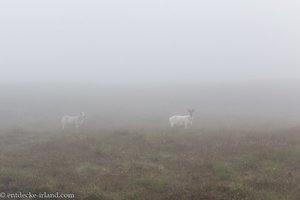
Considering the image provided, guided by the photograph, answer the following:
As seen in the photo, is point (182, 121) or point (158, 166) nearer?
point (158, 166)

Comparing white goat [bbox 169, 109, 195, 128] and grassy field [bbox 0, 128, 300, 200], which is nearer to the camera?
grassy field [bbox 0, 128, 300, 200]

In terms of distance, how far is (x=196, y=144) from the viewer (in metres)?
24.0

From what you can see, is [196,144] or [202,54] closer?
[196,144]

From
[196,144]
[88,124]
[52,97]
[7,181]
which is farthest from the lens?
[52,97]

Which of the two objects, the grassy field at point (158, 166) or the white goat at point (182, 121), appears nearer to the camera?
the grassy field at point (158, 166)

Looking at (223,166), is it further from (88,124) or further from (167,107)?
(167,107)

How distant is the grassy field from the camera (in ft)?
49.4

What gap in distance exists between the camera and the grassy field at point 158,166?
1507 centimetres

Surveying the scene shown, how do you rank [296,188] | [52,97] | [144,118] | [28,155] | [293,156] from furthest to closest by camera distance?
[52,97]
[144,118]
[28,155]
[293,156]
[296,188]

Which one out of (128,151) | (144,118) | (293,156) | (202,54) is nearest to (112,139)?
(128,151)

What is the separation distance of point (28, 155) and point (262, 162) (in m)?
10.7

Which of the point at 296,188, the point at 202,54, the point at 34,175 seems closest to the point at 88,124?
the point at 34,175

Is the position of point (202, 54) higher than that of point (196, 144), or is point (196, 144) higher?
point (202, 54)

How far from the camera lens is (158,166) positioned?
1877 centimetres
